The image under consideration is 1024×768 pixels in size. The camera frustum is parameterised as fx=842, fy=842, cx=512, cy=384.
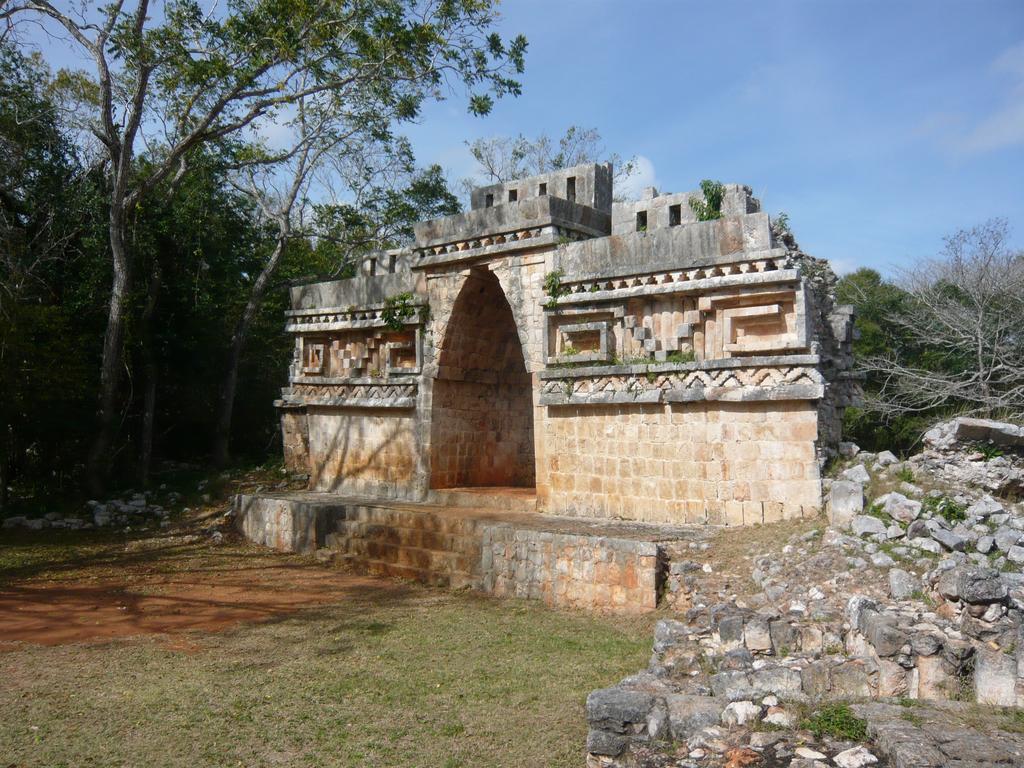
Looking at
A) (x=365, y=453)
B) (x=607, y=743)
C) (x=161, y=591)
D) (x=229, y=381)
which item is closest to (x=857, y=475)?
(x=607, y=743)

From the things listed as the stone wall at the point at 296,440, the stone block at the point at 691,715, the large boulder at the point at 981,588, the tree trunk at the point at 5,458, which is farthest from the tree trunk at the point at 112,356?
the large boulder at the point at 981,588

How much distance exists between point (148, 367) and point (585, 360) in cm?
867

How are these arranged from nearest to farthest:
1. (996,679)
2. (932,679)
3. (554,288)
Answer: (996,679), (932,679), (554,288)

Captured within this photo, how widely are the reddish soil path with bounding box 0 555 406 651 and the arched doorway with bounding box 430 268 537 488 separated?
8.02ft

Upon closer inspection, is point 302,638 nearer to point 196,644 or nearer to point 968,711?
point 196,644

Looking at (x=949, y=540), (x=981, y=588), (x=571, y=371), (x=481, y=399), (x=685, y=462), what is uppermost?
(x=571, y=371)

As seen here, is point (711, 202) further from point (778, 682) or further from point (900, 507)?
point (778, 682)

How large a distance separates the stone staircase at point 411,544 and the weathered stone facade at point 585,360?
110cm

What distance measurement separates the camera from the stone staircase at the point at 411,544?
9.38 meters

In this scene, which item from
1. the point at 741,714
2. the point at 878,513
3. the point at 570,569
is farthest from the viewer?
the point at 570,569

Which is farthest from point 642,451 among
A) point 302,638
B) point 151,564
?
point 151,564

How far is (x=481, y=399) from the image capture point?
40.5 feet

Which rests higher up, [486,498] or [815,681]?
[486,498]

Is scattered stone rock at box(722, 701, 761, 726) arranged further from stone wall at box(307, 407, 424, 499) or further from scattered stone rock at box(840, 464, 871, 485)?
stone wall at box(307, 407, 424, 499)
